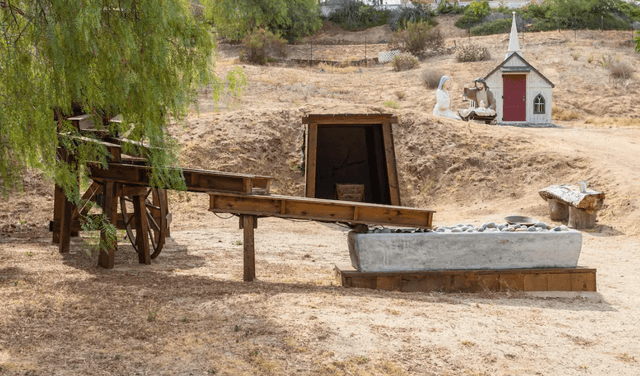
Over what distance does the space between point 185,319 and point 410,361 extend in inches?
88.6

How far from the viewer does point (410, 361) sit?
5.78m

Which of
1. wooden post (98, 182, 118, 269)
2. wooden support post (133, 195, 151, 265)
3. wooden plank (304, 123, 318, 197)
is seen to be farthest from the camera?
wooden plank (304, 123, 318, 197)

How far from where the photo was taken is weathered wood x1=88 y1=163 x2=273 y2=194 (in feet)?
27.1

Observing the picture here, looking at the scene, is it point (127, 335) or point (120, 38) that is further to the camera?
point (120, 38)

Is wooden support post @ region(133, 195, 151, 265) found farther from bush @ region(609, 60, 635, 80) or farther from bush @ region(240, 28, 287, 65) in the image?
bush @ region(609, 60, 635, 80)

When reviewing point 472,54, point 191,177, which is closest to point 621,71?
point 472,54

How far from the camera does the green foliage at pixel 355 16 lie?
5012 cm

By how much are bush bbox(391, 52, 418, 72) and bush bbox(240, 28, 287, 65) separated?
6.87m

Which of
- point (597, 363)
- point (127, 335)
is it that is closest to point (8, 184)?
point (127, 335)

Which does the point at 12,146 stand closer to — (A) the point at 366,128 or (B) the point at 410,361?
(B) the point at 410,361

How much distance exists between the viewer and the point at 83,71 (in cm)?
634

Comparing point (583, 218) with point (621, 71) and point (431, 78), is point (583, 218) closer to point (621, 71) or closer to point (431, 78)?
point (431, 78)

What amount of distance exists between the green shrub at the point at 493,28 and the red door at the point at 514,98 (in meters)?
21.2

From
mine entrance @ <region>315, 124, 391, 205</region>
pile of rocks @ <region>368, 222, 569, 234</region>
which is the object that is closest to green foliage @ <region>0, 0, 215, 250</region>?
pile of rocks @ <region>368, 222, 569, 234</region>
